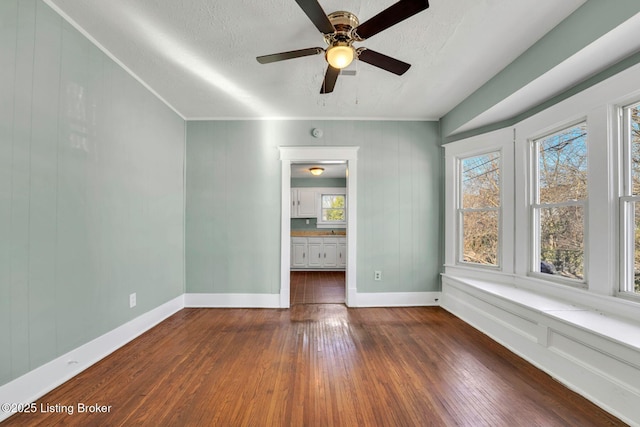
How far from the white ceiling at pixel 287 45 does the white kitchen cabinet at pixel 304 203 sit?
3.76m

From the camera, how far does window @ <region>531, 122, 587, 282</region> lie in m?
2.26

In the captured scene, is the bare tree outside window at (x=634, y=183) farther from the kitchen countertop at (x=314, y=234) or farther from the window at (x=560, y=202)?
the kitchen countertop at (x=314, y=234)

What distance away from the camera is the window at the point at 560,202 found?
226 cm

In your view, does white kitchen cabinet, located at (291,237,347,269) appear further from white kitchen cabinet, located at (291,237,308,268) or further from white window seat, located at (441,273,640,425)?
white window seat, located at (441,273,640,425)

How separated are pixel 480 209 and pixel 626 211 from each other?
1356 mm

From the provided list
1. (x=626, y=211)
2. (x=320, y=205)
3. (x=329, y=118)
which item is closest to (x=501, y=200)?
(x=626, y=211)

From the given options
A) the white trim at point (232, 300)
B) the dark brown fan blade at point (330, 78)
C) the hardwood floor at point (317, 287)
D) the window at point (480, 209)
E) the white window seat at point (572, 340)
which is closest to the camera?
the white window seat at point (572, 340)

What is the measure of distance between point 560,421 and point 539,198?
1912 millimetres

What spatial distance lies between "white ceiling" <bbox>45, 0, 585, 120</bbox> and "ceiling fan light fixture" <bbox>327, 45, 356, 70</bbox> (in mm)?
283

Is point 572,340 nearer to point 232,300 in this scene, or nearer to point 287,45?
point 287,45

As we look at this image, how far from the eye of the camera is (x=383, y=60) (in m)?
1.90

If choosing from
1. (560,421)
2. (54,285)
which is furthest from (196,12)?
(560,421)

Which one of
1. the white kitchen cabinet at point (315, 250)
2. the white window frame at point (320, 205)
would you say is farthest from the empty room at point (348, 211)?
the white window frame at point (320, 205)

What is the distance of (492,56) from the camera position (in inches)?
89.4
